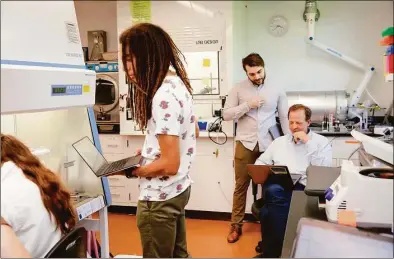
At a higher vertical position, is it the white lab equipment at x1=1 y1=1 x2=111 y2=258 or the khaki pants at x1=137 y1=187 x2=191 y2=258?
the white lab equipment at x1=1 y1=1 x2=111 y2=258

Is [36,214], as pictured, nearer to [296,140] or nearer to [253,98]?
[296,140]

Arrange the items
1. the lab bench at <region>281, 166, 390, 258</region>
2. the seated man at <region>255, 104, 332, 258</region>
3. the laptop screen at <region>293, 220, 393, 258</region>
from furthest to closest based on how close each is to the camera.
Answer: the seated man at <region>255, 104, 332, 258</region> < the lab bench at <region>281, 166, 390, 258</region> < the laptop screen at <region>293, 220, 393, 258</region>

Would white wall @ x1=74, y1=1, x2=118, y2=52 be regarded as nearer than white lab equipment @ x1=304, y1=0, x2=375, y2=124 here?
No

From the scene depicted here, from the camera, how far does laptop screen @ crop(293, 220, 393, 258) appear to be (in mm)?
825

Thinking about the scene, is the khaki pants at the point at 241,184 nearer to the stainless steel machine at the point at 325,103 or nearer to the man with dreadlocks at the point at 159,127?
the stainless steel machine at the point at 325,103

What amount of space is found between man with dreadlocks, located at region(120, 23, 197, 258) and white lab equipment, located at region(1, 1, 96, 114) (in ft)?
0.92

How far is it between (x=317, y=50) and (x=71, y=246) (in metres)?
2.97

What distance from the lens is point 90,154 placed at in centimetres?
173

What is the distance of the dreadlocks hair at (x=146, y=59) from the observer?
1.46 meters

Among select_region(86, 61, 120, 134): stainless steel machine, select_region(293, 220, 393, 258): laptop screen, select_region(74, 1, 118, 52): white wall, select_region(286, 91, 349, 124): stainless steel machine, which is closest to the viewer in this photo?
select_region(293, 220, 393, 258): laptop screen

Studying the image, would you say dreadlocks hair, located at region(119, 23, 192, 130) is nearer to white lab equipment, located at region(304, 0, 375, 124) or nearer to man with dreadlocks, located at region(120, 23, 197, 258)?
man with dreadlocks, located at region(120, 23, 197, 258)

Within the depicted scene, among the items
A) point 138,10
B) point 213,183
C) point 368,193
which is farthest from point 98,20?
point 368,193

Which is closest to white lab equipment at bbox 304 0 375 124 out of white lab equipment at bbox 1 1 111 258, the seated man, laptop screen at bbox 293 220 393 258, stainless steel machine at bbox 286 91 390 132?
stainless steel machine at bbox 286 91 390 132

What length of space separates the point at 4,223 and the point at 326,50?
305cm
